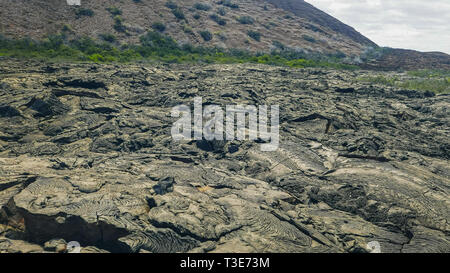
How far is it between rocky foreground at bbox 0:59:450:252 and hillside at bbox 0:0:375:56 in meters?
23.4

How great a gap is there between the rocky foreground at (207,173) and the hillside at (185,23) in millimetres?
23402

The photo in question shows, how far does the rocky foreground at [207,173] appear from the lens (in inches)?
289

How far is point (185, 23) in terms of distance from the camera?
51875mm

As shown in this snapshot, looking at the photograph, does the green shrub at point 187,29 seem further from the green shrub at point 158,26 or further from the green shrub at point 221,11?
the green shrub at point 221,11

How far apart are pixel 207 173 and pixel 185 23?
46207 mm

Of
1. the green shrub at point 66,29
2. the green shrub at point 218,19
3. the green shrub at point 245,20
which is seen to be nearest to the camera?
the green shrub at point 66,29

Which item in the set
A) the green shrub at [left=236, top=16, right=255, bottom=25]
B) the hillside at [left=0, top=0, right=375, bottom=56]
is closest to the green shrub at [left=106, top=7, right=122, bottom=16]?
the hillside at [left=0, top=0, right=375, bottom=56]

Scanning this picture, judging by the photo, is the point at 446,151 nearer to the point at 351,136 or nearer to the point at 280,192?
the point at 351,136

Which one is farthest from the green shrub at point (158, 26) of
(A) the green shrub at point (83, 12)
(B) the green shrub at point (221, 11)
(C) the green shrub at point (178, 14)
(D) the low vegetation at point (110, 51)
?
(B) the green shrub at point (221, 11)

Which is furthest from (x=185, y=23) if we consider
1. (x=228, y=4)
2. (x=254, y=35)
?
(x=228, y=4)

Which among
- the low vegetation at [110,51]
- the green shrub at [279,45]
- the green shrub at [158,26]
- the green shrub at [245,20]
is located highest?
the green shrub at [245,20]

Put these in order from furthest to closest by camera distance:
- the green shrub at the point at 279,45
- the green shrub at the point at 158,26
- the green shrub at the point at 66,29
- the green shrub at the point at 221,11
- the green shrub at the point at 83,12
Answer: the green shrub at the point at 221,11 < the green shrub at the point at 279,45 < the green shrub at the point at 158,26 < the green shrub at the point at 83,12 < the green shrub at the point at 66,29

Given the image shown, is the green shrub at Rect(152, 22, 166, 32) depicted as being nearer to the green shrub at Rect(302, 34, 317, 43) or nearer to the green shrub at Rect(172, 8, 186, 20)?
the green shrub at Rect(172, 8, 186, 20)
